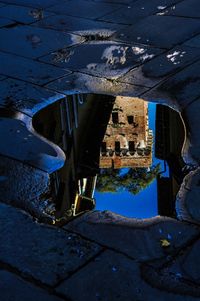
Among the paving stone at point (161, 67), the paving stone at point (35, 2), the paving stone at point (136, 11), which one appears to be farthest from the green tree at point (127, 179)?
the paving stone at point (35, 2)

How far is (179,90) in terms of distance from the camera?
16.5ft

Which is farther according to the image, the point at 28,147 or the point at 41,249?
the point at 28,147

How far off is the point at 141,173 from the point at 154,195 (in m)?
0.34

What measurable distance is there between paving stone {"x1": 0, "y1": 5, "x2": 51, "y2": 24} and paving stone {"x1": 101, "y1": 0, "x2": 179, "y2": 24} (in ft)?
3.38

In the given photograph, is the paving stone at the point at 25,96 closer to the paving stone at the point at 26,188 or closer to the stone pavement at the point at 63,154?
the stone pavement at the point at 63,154

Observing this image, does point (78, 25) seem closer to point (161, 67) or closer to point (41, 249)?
point (161, 67)

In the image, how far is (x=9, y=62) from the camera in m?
5.95

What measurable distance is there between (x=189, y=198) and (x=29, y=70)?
9.51 feet

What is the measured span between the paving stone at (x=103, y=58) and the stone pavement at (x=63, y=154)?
12 mm

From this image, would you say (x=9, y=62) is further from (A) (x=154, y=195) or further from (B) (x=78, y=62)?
(A) (x=154, y=195)

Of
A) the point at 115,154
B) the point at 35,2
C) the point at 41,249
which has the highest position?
the point at 35,2

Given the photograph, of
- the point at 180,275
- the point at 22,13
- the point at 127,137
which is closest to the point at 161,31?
the point at 22,13

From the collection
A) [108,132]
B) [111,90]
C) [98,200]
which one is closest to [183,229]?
[98,200]

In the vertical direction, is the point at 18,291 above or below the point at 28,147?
below
